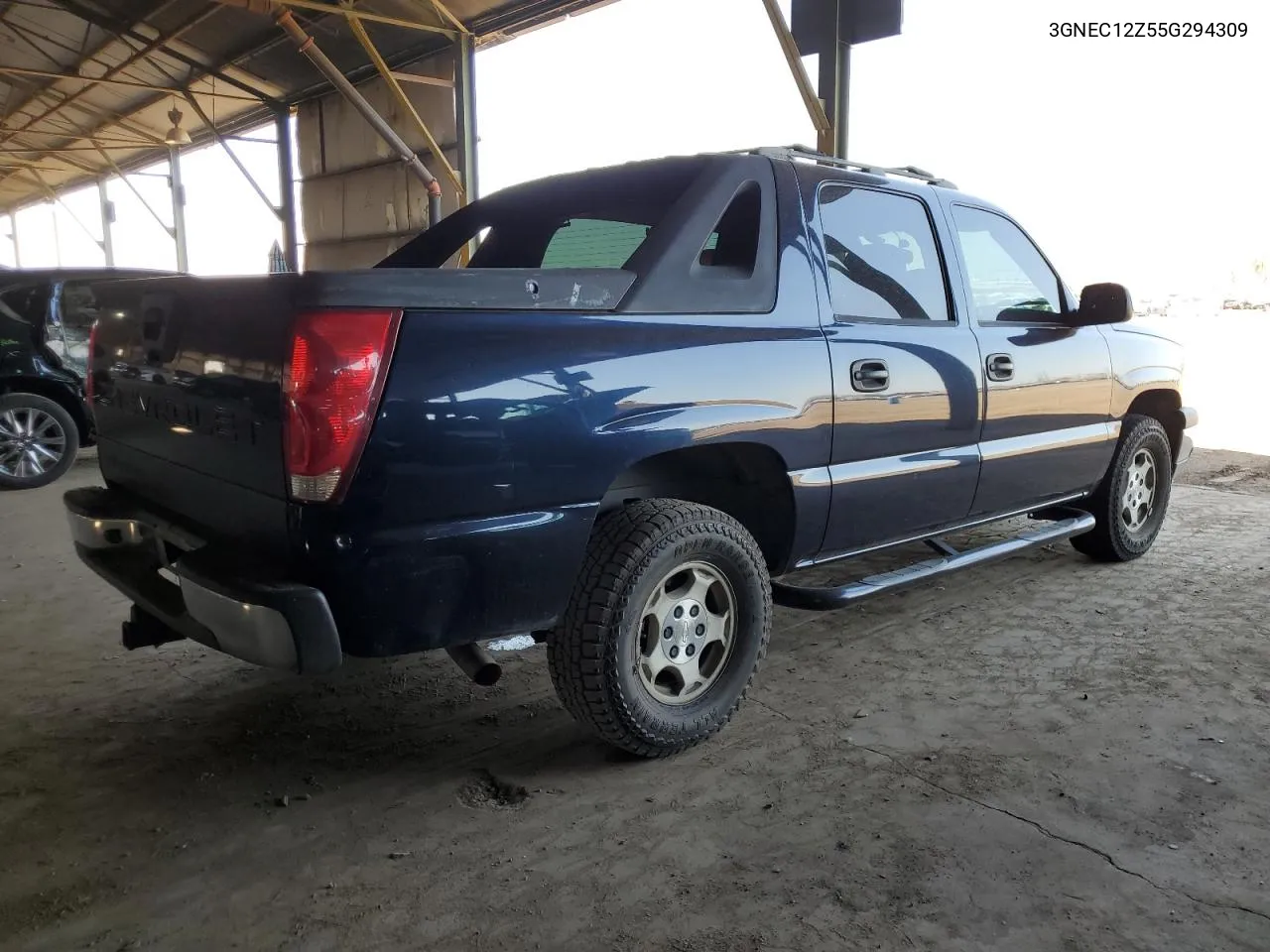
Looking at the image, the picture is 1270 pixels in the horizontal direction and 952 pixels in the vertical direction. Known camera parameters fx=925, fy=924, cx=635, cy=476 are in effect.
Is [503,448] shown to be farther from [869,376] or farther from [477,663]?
[869,376]

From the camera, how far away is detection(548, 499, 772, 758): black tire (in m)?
2.49

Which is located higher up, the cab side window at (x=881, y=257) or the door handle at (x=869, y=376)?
the cab side window at (x=881, y=257)

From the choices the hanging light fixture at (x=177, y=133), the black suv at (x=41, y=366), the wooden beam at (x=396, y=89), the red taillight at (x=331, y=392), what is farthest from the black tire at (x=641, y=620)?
the hanging light fixture at (x=177, y=133)

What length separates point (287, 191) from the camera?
1769 cm

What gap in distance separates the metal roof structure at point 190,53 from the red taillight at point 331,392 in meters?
10.0

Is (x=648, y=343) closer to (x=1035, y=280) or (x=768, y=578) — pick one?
(x=768, y=578)

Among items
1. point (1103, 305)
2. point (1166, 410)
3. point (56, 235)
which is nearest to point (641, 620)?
point (1103, 305)

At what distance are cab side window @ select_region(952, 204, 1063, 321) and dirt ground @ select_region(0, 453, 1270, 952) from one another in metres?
1.33

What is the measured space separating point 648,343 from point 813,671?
1555 millimetres

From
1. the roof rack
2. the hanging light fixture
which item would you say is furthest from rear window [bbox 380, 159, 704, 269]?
the hanging light fixture

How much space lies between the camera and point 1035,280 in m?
4.11

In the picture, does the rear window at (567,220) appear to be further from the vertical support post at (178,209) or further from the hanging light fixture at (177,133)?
the vertical support post at (178,209)

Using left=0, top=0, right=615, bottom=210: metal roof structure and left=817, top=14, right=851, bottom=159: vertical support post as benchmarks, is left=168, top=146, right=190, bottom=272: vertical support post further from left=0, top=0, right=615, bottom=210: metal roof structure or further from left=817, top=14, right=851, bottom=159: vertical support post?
left=817, top=14, right=851, bottom=159: vertical support post

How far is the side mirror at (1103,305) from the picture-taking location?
155 inches
